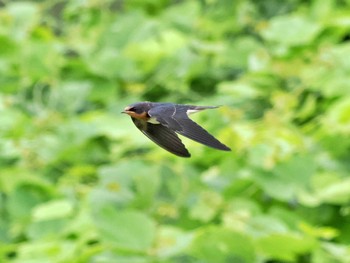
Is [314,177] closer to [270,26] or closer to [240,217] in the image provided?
[240,217]

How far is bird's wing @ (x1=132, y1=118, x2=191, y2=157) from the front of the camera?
30.3 inches

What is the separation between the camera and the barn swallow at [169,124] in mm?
736

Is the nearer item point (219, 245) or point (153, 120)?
point (153, 120)

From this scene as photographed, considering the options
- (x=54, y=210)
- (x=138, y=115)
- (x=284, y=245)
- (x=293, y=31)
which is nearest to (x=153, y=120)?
(x=138, y=115)

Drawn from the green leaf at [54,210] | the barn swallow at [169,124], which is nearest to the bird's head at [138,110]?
the barn swallow at [169,124]

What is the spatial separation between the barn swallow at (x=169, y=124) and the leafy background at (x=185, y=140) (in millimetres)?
670

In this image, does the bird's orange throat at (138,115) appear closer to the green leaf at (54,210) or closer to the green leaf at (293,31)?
the green leaf at (54,210)

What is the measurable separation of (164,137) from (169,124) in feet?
0.15

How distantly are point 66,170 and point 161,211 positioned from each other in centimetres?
40

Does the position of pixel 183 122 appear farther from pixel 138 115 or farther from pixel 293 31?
pixel 293 31

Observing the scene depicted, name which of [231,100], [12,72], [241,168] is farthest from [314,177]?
[12,72]

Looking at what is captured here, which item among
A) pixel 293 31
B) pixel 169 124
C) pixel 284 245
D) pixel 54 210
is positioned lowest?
pixel 169 124

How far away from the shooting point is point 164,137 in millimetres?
789

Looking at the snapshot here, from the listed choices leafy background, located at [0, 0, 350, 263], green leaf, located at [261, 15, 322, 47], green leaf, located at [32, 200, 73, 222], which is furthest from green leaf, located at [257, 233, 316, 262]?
green leaf, located at [261, 15, 322, 47]
